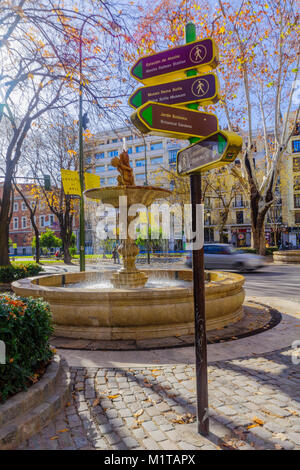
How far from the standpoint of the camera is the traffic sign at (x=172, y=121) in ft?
7.72

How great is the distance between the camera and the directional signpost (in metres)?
2.45

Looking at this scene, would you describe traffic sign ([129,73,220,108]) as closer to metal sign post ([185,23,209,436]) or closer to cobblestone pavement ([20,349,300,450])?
metal sign post ([185,23,209,436])

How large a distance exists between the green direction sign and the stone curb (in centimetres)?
240

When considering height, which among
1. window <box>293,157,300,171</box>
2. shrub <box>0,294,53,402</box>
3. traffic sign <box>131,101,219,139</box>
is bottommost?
shrub <box>0,294,53,402</box>

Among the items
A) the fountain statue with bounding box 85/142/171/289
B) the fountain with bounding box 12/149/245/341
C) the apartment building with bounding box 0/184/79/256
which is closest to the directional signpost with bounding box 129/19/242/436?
the fountain with bounding box 12/149/245/341

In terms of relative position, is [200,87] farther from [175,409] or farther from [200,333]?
[175,409]

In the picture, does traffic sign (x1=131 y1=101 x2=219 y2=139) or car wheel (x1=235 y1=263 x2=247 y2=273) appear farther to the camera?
car wheel (x1=235 y1=263 x2=247 y2=273)

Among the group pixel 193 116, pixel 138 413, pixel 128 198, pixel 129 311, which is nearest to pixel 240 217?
pixel 128 198

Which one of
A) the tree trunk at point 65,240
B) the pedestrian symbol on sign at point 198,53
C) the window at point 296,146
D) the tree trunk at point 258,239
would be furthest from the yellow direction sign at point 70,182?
the window at point 296,146

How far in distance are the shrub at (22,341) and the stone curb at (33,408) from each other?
11 centimetres

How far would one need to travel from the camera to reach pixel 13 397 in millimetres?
2711
